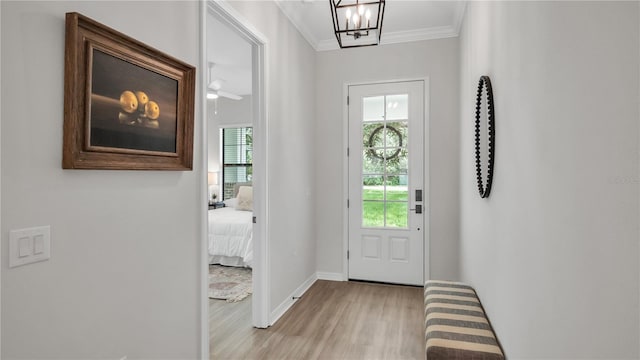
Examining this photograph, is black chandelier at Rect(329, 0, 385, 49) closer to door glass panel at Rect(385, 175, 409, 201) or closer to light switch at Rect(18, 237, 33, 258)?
door glass panel at Rect(385, 175, 409, 201)

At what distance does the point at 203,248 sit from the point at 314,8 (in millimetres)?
2434

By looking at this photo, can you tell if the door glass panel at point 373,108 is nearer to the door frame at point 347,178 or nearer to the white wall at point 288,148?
the door frame at point 347,178

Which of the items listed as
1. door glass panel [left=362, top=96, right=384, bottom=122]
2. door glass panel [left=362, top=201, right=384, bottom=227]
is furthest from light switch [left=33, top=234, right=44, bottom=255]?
door glass panel [left=362, top=96, right=384, bottom=122]

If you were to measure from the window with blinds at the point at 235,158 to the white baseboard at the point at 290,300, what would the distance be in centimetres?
339

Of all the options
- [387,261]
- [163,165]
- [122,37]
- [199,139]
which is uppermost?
[122,37]

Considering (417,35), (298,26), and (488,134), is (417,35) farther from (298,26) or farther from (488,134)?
(488,134)

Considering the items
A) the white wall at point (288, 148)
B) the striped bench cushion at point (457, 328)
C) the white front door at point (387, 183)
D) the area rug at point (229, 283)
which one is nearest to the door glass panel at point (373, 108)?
the white front door at point (387, 183)

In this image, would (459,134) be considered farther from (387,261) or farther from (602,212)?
(602,212)

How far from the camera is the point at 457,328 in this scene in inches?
74.0

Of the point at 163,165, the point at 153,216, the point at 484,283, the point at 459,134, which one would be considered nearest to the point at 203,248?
the point at 153,216

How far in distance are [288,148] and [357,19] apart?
152cm

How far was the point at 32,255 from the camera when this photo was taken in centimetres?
115

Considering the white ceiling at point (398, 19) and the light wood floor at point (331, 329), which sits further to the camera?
the white ceiling at point (398, 19)

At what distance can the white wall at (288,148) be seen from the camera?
2980mm
